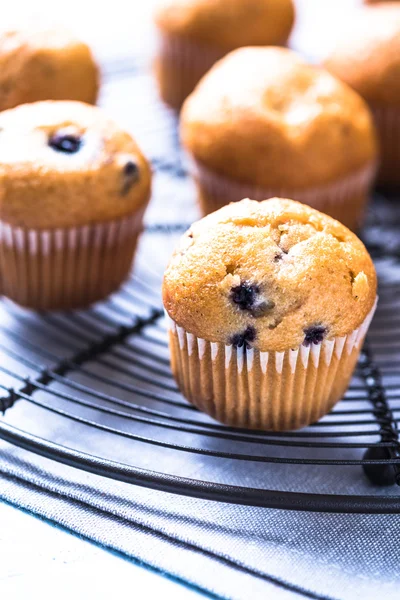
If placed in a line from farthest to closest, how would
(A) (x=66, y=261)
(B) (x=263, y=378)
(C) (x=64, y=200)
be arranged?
(A) (x=66, y=261) < (C) (x=64, y=200) < (B) (x=263, y=378)

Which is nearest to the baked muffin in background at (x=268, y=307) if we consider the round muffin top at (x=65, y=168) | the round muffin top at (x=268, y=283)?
the round muffin top at (x=268, y=283)

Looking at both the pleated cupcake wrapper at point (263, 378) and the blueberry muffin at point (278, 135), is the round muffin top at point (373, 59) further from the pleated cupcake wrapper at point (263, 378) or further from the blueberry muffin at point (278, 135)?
the pleated cupcake wrapper at point (263, 378)

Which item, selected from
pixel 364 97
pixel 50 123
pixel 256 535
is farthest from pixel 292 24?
pixel 256 535

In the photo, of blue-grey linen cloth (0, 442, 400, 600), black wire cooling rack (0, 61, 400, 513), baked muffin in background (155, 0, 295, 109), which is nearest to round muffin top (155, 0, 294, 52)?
baked muffin in background (155, 0, 295, 109)

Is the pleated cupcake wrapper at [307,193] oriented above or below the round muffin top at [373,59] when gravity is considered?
below

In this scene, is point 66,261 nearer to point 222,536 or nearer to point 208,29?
point 222,536

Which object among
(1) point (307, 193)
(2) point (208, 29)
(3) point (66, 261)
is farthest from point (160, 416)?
(2) point (208, 29)
